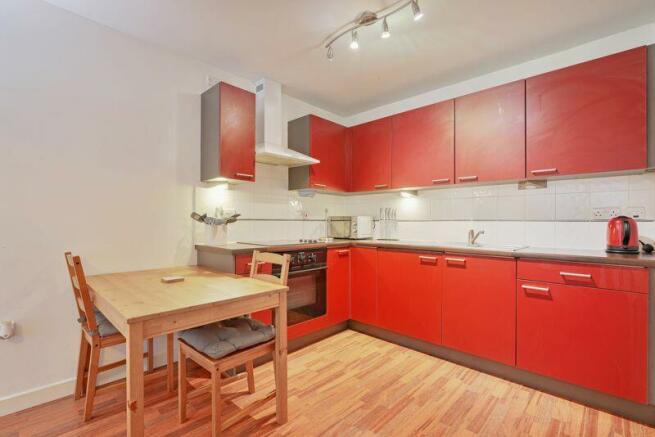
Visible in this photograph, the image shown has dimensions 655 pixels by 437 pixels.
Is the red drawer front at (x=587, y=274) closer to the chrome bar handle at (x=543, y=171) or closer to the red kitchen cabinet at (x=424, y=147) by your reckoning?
the chrome bar handle at (x=543, y=171)

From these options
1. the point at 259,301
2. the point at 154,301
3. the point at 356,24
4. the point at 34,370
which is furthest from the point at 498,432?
the point at 34,370

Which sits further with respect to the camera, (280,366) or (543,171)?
(543,171)

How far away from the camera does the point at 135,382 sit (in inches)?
47.7

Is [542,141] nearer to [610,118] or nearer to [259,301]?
[610,118]

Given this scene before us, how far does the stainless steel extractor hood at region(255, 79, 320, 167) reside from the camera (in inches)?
111

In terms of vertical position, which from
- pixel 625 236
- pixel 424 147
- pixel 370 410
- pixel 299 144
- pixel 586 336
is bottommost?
pixel 370 410

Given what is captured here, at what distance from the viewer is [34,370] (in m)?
1.84

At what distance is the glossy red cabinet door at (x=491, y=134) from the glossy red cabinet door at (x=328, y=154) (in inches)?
49.2

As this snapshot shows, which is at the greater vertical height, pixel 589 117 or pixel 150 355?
pixel 589 117

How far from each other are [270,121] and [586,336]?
9.24ft

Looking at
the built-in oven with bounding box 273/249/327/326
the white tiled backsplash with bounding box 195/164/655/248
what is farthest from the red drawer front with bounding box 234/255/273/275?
the white tiled backsplash with bounding box 195/164/655/248

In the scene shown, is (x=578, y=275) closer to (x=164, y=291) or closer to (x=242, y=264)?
(x=242, y=264)

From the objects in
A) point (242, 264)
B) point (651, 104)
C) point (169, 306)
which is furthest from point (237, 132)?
point (651, 104)

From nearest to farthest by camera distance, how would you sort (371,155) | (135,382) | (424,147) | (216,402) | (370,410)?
(135,382), (216,402), (370,410), (424,147), (371,155)
